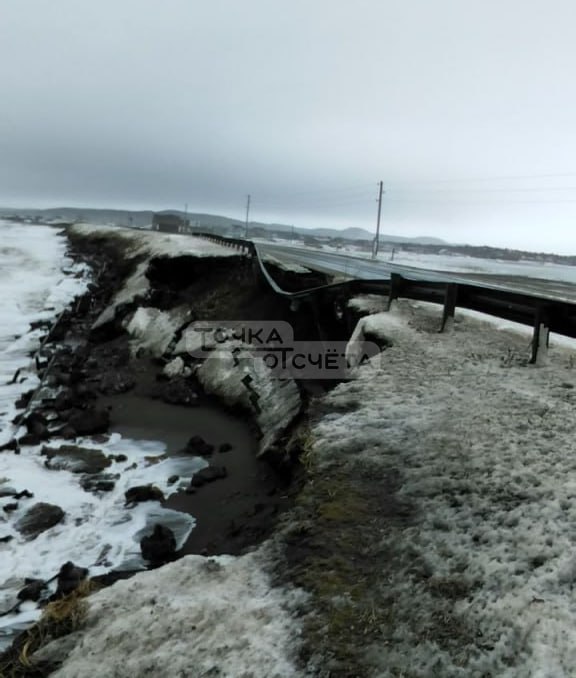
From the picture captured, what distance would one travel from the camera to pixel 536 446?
19.2 ft

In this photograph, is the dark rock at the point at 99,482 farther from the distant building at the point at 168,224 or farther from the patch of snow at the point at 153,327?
the distant building at the point at 168,224

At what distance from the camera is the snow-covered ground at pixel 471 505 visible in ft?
11.1

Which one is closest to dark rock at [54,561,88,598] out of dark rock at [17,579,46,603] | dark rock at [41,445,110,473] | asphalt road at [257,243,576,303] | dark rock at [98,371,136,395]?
dark rock at [17,579,46,603]

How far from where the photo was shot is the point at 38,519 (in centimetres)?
895

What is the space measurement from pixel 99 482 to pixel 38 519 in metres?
1.62

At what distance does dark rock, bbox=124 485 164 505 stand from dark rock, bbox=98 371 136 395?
670cm

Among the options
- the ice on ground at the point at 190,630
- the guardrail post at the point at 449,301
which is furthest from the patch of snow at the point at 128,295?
the ice on ground at the point at 190,630

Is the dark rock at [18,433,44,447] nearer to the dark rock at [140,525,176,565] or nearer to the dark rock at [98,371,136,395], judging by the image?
the dark rock at [98,371,136,395]

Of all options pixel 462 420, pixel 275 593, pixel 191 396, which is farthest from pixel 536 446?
pixel 191 396

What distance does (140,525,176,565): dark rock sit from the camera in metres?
7.85

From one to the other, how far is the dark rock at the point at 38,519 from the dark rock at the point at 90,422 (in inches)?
146

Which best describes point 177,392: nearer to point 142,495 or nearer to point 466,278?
point 142,495

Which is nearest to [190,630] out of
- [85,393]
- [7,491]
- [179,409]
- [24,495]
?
[24,495]

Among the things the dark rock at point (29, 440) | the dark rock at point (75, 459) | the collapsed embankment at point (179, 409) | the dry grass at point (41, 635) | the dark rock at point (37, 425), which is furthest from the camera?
the dark rock at point (37, 425)
